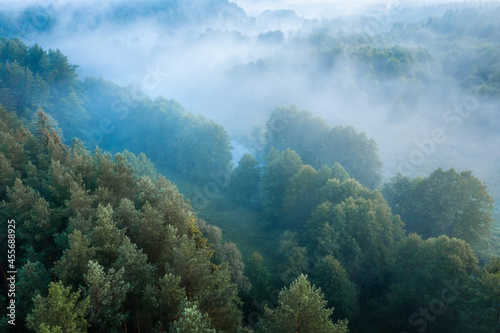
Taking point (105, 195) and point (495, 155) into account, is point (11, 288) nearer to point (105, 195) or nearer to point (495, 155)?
point (105, 195)

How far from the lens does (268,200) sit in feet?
171

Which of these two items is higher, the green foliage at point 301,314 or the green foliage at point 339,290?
the green foliage at point 339,290

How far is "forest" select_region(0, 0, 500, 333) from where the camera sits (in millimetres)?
17797

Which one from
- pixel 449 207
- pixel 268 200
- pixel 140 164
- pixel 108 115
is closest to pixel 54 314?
pixel 268 200

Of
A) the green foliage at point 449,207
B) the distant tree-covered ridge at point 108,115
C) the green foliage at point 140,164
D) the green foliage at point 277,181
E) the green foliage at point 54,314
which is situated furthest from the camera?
the distant tree-covered ridge at point 108,115

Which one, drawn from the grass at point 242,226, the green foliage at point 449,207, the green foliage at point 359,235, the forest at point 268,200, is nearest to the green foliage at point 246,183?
the forest at point 268,200

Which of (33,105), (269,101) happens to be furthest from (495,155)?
(33,105)

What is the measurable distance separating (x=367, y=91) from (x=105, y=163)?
10060cm

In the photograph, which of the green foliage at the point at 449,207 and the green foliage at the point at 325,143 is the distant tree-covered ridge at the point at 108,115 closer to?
the green foliage at the point at 325,143

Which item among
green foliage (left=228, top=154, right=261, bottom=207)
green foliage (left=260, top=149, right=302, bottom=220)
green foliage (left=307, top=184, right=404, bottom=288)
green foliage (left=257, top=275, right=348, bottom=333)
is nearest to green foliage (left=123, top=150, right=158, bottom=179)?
green foliage (left=228, top=154, right=261, bottom=207)

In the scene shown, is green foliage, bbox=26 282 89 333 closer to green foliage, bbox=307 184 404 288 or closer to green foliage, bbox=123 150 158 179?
green foliage, bbox=307 184 404 288

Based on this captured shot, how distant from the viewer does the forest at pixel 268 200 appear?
1780 cm

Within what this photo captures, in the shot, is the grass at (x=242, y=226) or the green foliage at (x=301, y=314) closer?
the green foliage at (x=301, y=314)

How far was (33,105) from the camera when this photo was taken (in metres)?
61.2
